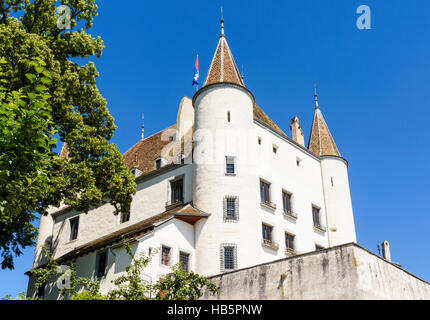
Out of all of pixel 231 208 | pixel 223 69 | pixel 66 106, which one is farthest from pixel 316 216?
pixel 66 106

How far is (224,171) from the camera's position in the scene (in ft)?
107

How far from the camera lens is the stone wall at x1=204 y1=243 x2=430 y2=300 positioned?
20.1 meters

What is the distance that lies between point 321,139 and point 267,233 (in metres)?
13.1

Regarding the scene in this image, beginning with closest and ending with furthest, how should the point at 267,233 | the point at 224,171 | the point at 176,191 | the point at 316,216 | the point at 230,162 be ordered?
the point at 224,171
the point at 267,233
the point at 230,162
the point at 176,191
the point at 316,216

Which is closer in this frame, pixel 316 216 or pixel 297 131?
pixel 316 216

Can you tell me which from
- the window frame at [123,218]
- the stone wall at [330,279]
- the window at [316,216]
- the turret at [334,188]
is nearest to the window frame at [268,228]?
the window at [316,216]

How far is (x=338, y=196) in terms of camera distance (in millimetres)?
40031

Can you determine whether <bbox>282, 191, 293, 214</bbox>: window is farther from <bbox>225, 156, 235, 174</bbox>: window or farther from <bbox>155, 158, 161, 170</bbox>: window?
<bbox>155, 158, 161, 170</bbox>: window

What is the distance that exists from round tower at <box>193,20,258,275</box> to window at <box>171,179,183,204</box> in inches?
82.3

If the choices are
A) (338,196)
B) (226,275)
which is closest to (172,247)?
(226,275)

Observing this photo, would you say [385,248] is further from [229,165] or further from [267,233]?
[229,165]

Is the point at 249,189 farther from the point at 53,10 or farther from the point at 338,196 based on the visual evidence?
the point at 53,10

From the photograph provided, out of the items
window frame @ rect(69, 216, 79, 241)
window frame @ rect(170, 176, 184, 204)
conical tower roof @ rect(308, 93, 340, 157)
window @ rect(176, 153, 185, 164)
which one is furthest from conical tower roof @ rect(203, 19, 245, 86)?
window frame @ rect(69, 216, 79, 241)
